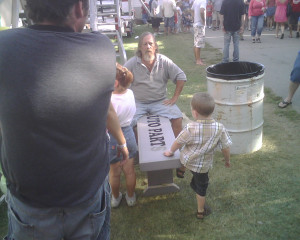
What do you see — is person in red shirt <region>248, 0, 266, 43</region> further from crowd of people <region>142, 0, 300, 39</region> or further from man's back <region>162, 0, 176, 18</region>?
man's back <region>162, 0, 176, 18</region>

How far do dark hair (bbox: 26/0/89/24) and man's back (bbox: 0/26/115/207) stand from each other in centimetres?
4

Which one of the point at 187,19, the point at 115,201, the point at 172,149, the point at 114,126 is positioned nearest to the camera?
the point at 114,126

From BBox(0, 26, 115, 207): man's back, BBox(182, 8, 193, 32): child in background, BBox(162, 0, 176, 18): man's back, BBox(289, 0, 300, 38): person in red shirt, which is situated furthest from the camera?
BBox(182, 8, 193, 32): child in background

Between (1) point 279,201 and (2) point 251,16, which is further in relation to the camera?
(2) point 251,16

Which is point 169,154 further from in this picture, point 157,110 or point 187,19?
point 187,19

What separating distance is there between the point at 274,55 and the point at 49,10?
8.68 m

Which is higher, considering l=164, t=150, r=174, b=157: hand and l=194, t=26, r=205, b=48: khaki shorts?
l=194, t=26, r=205, b=48: khaki shorts

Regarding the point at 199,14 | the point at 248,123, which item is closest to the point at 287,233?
the point at 248,123

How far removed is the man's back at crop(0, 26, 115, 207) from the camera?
1.09 m

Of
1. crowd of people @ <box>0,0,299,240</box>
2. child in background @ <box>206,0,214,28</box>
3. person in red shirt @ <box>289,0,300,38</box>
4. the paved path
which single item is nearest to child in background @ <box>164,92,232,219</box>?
crowd of people @ <box>0,0,299,240</box>

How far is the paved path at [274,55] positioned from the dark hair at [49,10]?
4.64m

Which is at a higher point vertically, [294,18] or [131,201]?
[294,18]

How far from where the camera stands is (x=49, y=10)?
3.75ft

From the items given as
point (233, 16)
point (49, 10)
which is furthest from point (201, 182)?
point (233, 16)
